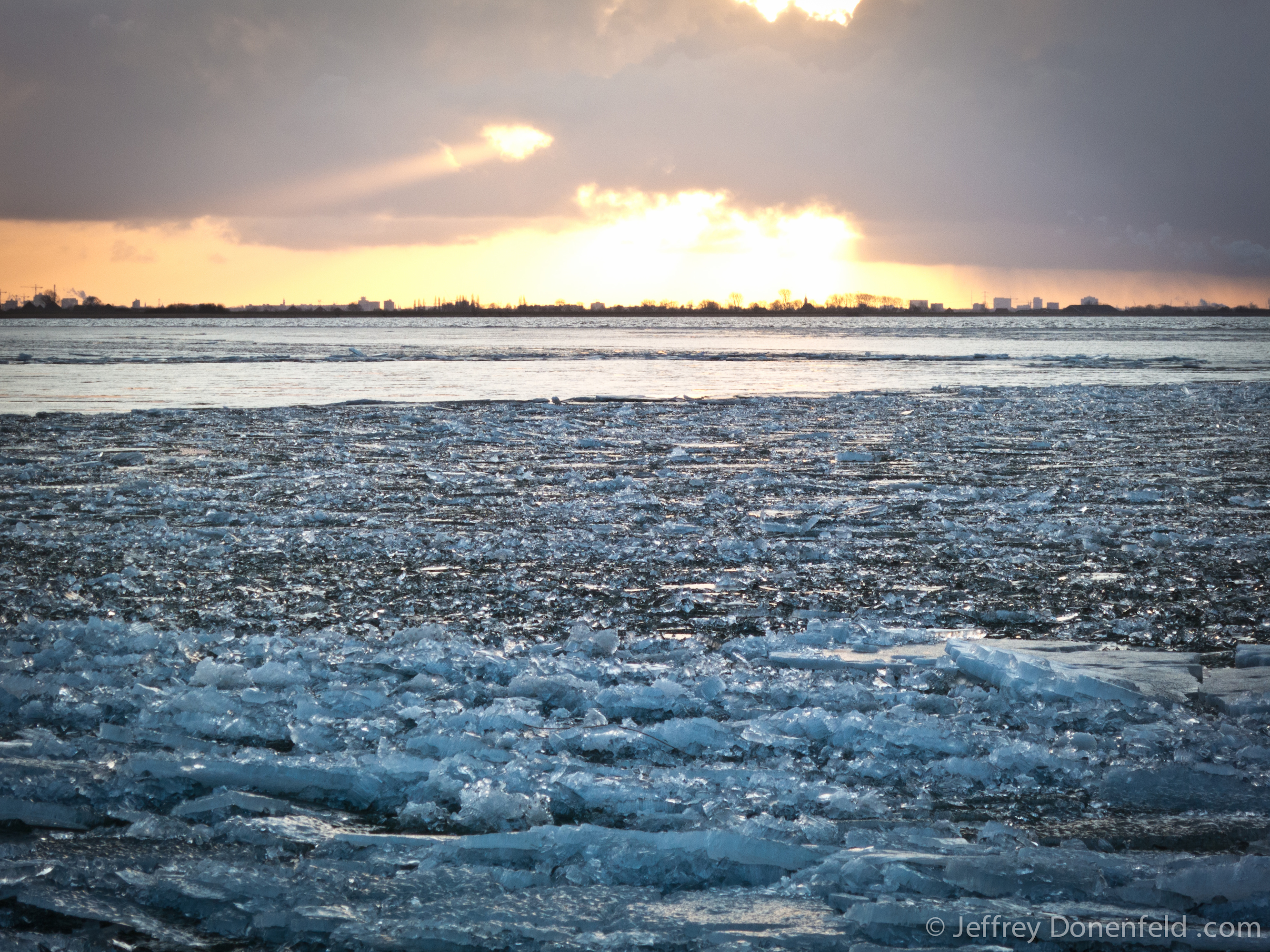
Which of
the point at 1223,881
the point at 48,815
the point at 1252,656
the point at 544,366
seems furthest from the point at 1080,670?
the point at 544,366

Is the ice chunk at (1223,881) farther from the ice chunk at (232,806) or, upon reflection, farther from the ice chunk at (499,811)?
the ice chunk at (232,806)

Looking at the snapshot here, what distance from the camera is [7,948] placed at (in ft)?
7.86

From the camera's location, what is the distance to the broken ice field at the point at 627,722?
2.63 m

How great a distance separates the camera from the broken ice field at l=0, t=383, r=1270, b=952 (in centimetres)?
263

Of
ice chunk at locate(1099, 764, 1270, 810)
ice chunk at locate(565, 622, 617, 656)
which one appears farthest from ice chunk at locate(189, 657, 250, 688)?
ice chunk at locate(1099, 764, 1270, 810)

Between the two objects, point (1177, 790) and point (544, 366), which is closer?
point (1177, 790)

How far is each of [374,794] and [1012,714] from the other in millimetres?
2512

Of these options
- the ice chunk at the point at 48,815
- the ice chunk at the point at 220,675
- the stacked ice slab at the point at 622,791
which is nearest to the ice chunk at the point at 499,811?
the stacked ice slab at the point at 622,791

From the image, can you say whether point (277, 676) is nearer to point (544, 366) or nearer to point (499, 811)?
point (499, 811)

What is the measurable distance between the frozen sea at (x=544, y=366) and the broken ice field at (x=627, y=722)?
43.4 feet

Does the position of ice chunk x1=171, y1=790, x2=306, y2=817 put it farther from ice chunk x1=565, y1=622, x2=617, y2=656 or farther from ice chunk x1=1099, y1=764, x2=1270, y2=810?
ice chunk x1=1099, y1=764, x2=1270, y2=810

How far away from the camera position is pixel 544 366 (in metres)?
33.0

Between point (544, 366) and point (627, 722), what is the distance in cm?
2982

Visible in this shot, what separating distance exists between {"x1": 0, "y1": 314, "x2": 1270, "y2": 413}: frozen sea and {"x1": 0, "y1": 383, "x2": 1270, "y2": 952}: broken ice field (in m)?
13.2
